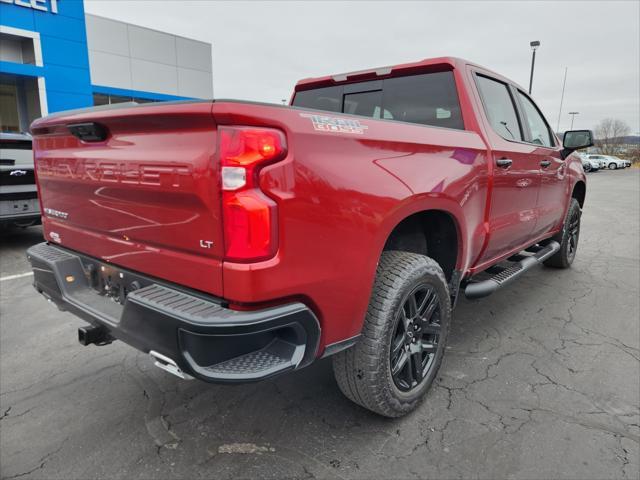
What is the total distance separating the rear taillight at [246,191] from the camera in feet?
5.22

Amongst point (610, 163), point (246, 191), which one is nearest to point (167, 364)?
point (246, 191)

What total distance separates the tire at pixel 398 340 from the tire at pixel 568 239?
317cm

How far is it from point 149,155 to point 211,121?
38cm

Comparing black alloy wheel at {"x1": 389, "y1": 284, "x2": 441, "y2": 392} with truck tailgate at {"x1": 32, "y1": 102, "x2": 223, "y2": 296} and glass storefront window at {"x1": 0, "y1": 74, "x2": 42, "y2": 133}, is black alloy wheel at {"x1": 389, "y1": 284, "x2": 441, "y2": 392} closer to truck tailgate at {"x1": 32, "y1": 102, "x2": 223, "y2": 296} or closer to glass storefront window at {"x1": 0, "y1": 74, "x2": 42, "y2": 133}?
truck tailgate at {"x1": 32, "y1": 102, "x2": 223, "y2": 296}

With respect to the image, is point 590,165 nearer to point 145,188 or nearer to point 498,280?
point 498,280

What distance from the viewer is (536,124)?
424cm

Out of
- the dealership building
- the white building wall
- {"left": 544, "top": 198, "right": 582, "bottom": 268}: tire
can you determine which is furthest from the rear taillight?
the white building wall

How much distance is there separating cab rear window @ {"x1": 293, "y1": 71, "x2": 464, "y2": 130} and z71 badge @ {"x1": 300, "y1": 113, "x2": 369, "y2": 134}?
1.32 metres

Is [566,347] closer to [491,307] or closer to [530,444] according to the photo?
[491,307]

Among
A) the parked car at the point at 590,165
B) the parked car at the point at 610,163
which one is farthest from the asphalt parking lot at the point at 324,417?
the parked car at the point at 610,163

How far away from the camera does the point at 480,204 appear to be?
2.91m

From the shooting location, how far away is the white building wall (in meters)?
22.9

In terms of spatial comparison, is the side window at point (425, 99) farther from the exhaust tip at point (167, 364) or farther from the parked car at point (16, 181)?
the parked car at point (16, 181)

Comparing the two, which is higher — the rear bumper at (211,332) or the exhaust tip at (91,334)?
the rear bumper at (211,332)
